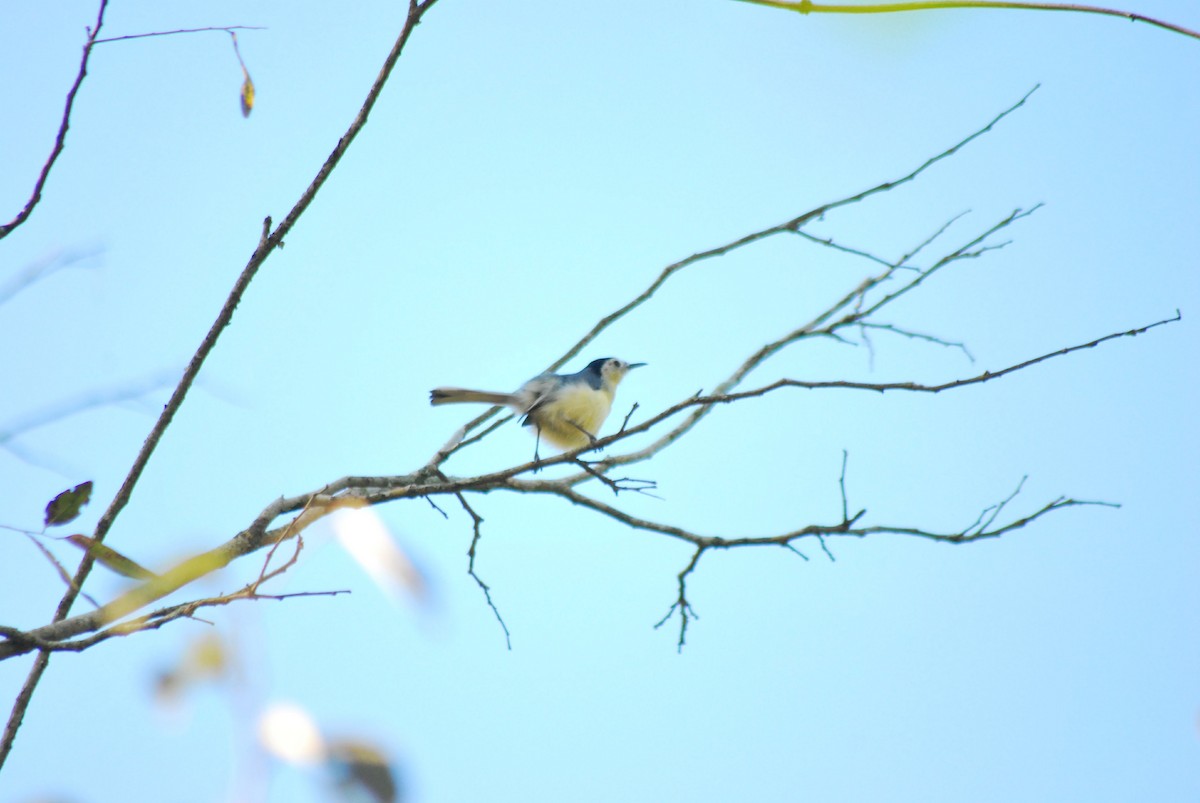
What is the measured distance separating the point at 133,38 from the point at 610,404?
5.10 meters

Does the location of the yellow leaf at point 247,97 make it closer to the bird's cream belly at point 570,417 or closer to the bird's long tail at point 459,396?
the bird's long tail at point 459,396

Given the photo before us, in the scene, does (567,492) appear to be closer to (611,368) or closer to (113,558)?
(113,558)

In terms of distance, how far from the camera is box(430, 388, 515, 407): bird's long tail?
5.89 metres

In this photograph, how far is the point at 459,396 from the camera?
5973 millimetres

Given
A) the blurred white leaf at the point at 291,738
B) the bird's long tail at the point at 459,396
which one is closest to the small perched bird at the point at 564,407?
the bird's long tail at the point at 459,396

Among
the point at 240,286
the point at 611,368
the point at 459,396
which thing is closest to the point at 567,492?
the point at 240,286

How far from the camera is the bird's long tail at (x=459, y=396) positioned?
589 centimetres

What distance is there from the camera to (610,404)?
7.52 meters

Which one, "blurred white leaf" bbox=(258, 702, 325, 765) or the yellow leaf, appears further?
the yellow leaf

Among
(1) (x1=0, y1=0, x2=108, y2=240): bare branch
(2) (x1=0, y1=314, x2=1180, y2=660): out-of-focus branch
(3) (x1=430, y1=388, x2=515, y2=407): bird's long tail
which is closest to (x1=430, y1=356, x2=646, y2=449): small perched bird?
(3) (x1=430, y1=388, x2=515, y2=407): bird's long tail

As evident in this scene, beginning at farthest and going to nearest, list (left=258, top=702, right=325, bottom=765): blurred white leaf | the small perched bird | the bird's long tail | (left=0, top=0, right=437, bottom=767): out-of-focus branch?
the small perched bird
the bird's long tail
(left=0, top=0, right=437, bottom=767): out-of-focus branch
(left=258, top=702, right=325, bottom=765): blurred white leaf

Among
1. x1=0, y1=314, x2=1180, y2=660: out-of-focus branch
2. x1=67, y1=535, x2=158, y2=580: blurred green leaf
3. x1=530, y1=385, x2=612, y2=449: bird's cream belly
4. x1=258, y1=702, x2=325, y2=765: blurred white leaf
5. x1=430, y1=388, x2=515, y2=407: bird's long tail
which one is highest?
x1=530, y1=385, x2=612, y2=449: bird's cream belly

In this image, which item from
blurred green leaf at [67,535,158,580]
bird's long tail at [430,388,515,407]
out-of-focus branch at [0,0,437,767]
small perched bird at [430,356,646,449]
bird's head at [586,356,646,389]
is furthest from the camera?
bird's head at [586,356,646,389]

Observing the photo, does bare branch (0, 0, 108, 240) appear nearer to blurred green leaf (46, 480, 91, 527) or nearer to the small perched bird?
blurred green leaf (46, 480, 91, 527)
